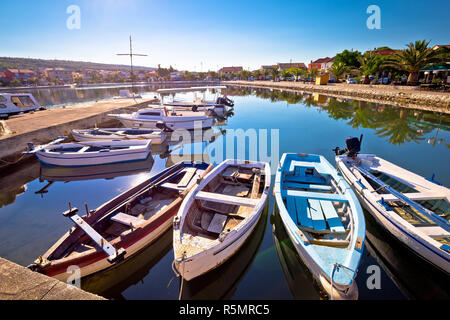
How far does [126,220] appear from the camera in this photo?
20.6 ft

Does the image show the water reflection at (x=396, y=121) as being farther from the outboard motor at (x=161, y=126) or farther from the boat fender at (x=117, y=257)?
the boat fender at (x=117, y=257)

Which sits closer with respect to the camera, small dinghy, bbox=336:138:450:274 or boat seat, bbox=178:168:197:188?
small dinghy, bbox=336:138:450:274

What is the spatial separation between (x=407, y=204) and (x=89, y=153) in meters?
15.2

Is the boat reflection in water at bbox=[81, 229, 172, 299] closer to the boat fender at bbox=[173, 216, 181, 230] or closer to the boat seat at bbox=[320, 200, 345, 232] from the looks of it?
the boat fender at bbox=[173, 216, 181, 230]

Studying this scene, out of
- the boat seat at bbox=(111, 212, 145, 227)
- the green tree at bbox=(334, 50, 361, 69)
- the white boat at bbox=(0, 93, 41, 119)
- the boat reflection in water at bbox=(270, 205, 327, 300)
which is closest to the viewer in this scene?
the boat reflection in water at bbox=(270, 205, 327, 300)

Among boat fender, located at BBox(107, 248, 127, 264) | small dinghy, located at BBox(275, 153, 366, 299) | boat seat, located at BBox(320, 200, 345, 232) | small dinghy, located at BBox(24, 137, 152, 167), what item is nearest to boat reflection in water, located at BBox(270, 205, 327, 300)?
small dinghy, located at BBox(275, 153, 366, 299)

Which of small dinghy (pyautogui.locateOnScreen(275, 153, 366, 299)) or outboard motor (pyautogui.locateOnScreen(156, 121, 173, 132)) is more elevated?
outboard motor (pyautogui.locateOnScreen(156, 121, 173, 132))

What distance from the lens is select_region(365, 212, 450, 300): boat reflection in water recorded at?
523cm

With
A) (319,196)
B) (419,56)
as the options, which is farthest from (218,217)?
(419,56)

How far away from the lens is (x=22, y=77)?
106m

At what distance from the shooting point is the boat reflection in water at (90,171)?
1166cm

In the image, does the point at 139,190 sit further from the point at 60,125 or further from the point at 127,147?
the point at 60,125

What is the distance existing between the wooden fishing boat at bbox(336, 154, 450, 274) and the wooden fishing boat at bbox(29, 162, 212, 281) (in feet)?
21.3
